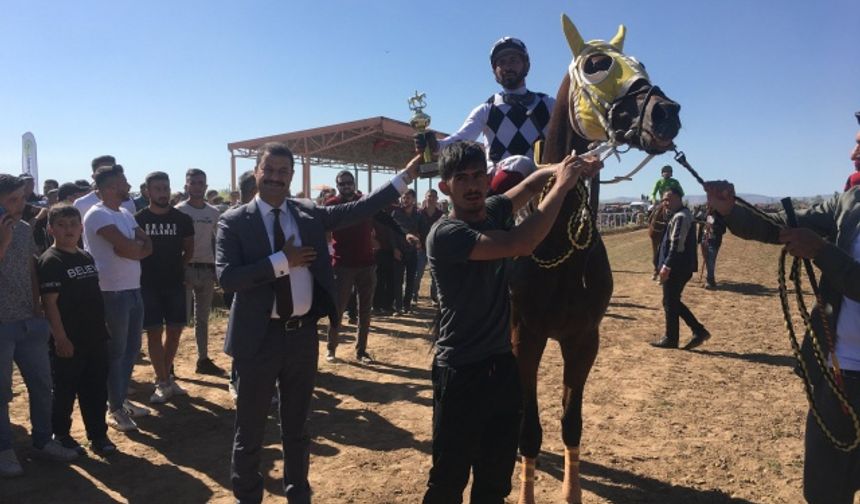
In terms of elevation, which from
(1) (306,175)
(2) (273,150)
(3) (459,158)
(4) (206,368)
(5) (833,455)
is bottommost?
(4) (206,368)

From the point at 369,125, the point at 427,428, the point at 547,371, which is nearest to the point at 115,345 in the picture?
the point at 427,428

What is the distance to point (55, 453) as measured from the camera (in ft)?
13.5

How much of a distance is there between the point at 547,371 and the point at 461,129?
3.41 m

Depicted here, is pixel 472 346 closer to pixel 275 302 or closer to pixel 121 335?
pixel 275 302

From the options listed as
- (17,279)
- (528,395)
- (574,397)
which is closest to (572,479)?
(574,397)

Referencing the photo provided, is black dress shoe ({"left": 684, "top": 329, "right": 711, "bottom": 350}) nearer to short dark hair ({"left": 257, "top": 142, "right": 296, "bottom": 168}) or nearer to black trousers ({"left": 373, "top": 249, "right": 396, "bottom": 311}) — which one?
black trousers ({"left": 373, "top": 249, "right": 396, "bottom": 311})

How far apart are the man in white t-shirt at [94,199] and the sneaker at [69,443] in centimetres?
198

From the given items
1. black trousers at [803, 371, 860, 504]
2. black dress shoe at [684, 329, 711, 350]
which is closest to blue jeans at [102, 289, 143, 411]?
black trousers at [803, 371, 860, 504]

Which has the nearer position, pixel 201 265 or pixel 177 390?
pixel 177 390

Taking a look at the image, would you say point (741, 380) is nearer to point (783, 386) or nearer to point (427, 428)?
point (783, 386)

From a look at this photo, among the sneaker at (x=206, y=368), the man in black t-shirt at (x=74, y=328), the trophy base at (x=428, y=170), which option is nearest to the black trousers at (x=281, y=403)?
the trophy base at (x=428, y=170)

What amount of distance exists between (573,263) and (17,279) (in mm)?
3826

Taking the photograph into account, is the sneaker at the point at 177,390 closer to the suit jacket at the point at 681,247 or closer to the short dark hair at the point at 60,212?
the short dark hair at the point at 60,212

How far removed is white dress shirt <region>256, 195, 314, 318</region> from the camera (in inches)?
119
